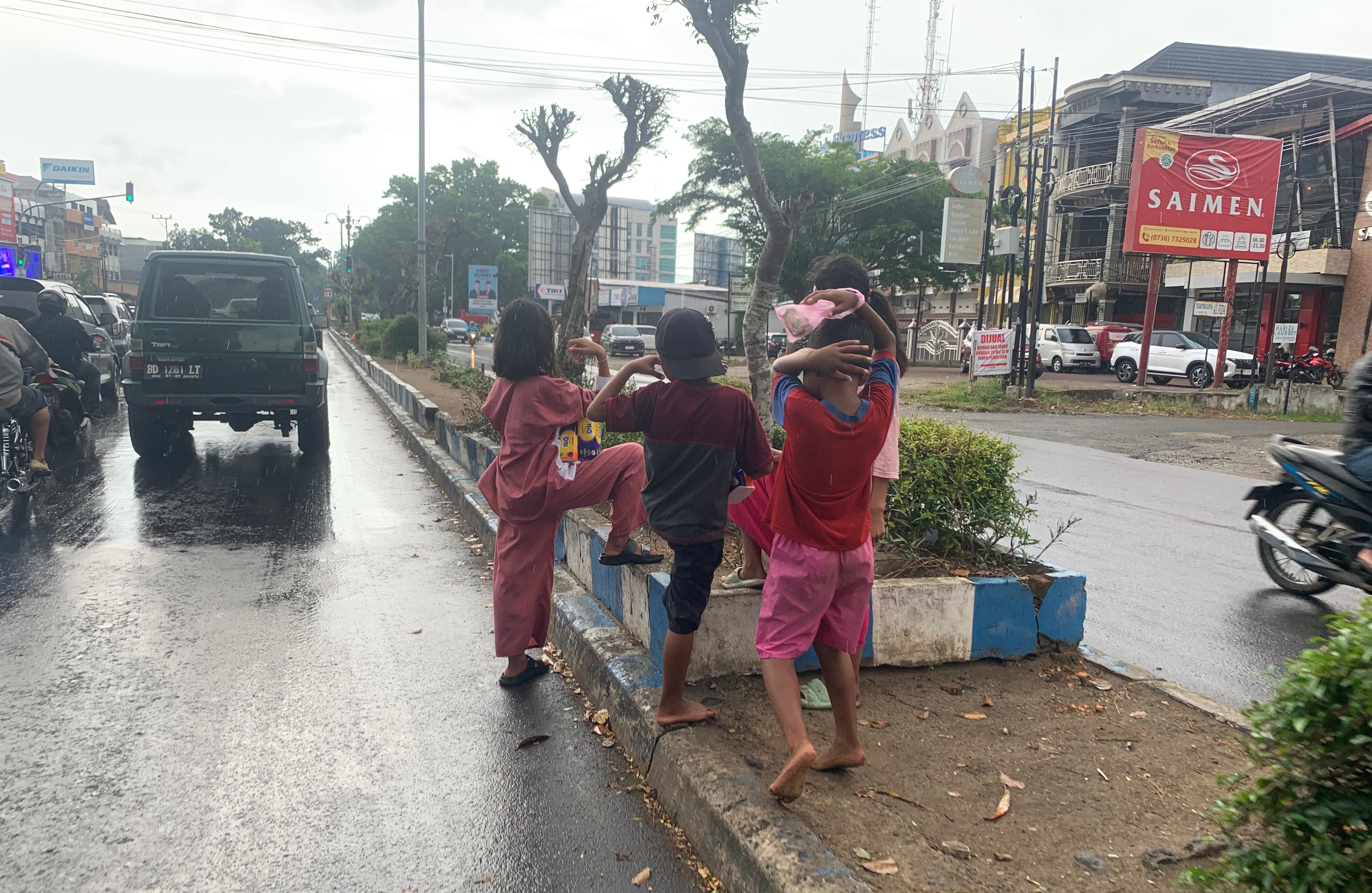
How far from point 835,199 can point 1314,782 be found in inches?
1397

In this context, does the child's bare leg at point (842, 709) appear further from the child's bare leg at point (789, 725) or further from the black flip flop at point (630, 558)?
the black flip flop at point (630, 558)

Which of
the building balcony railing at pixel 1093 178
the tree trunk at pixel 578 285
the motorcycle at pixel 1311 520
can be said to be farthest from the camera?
the building balcony railing at pixel 1093 178

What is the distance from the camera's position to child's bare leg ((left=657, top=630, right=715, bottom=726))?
10.8 ft

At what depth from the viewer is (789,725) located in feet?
9.37

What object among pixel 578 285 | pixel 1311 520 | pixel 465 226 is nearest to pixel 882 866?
pixel 1311 520

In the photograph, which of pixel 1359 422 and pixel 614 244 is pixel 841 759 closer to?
pixel 1359 422

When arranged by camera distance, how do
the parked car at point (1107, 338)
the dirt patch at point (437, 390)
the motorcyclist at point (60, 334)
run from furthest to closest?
the parked car at point (1107, 338)
the dirt patch at point (437, 390)
the motorcyclist at point (60, 334)

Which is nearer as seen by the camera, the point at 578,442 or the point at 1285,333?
the point at 578,442

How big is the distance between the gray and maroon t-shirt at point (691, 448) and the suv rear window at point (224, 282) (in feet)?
25.7

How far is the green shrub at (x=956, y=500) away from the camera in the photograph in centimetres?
437

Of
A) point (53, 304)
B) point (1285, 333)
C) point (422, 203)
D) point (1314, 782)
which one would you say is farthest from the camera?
point (422, 203)

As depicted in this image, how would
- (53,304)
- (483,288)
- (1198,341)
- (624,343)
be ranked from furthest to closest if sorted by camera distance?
(483,288)
(624,343)
(1198,341)
(53,304)

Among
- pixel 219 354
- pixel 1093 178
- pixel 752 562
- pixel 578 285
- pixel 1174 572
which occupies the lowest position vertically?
pixel 1174 572

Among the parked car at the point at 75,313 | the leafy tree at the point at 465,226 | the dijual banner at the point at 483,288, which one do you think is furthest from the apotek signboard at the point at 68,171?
the parked car at the point at 75,313
